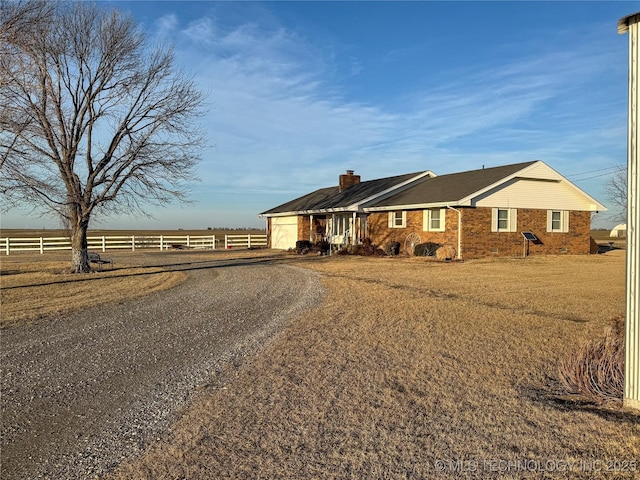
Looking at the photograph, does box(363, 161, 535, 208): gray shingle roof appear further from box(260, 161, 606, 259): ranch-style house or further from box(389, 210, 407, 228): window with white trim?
box(389, 210, 407, 228): window with white trim

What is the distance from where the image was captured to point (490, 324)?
821 centimetres

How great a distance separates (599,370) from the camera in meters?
5.00

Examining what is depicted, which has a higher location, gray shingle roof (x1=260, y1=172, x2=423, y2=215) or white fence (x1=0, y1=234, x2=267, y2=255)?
gray shingle roof (x1=260, y1=172, x2=423, y2=215)

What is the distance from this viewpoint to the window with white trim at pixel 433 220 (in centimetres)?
2302

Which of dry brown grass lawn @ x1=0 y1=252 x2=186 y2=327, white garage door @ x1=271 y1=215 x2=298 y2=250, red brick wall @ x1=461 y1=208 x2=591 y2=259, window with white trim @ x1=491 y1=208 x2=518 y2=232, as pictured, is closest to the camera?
dry brown grass lawn @ x1=0 y1=252 x2=186 y2=327

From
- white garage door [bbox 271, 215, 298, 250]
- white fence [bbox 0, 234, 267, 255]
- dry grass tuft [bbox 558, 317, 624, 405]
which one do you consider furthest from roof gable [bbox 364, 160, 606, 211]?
dry grass tuft [bbox 558, 317, 624, 405]

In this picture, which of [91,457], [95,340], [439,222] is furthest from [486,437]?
[439,222]

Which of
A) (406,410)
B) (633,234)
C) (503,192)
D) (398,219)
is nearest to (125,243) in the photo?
(398,219)

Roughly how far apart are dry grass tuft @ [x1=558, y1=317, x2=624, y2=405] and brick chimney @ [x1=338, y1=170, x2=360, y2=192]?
94.2ft

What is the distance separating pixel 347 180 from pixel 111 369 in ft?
94.9

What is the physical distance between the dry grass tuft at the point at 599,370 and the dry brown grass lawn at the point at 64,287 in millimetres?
9234

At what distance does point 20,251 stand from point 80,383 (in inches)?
1382

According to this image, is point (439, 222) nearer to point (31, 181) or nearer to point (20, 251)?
point (31, 181)

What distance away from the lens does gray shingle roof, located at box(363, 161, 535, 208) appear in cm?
2259
